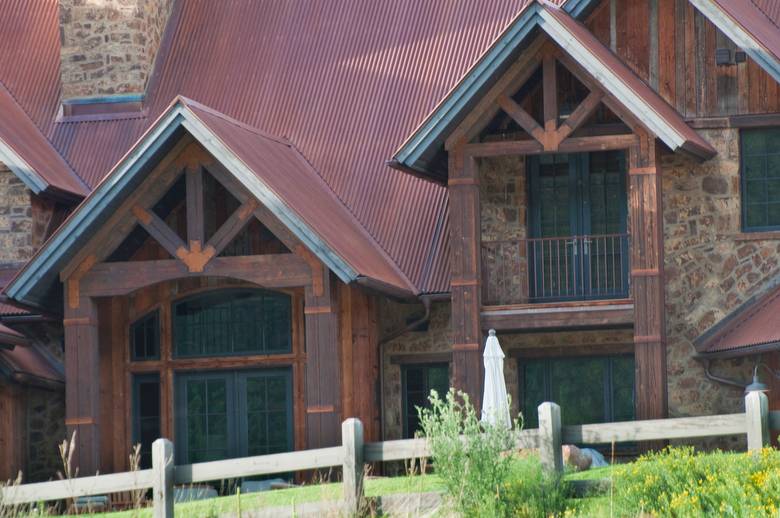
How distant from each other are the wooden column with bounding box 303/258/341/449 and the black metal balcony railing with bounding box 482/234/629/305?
7.78ft

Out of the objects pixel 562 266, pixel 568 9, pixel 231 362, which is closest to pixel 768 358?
pixel 562 266

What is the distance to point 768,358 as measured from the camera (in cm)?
2481

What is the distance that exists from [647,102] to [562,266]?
10.5 feet

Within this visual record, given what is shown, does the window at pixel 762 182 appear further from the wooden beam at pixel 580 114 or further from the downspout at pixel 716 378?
the wooden beam at pixel 580 114

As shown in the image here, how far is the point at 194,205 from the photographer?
25.1 m

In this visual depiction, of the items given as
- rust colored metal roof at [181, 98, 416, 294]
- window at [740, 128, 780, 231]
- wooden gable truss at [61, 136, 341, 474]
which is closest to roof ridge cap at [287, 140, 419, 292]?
rust colored metal roof at [181, 98, 416, 294]

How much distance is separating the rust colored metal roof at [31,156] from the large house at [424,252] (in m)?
0.06

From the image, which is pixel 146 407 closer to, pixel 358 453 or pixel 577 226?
pixel 577 226

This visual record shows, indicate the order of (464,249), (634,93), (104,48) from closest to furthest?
(634,93) → (464,249) → (104,48)

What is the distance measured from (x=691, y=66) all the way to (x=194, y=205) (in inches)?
281

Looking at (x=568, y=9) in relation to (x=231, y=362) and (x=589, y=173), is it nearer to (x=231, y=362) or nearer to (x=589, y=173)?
(x=589, y=173)

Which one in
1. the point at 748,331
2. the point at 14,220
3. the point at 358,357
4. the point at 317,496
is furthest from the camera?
the point at 14,220

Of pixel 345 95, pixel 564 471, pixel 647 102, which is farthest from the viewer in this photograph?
pixel 345 95

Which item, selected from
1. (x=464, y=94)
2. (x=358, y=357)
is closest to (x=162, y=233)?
(x=358, y=357)
